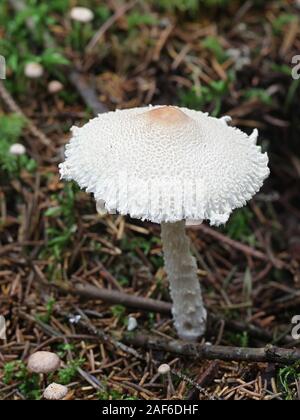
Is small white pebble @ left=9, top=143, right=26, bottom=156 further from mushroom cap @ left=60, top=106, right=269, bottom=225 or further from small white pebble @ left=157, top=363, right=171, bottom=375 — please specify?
small white pebble @ left=157, top=363, right=171, bottom=375

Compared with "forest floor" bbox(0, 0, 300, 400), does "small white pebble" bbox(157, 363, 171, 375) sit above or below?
below

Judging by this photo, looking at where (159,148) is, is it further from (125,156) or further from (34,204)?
(34,204)

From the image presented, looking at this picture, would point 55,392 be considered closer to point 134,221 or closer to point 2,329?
point 2,329

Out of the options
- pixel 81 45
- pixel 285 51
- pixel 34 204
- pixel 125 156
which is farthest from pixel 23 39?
pixel 125 156

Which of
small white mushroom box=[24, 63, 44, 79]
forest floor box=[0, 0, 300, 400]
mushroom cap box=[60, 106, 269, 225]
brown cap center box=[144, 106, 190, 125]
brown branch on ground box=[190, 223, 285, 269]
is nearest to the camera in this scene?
mushroom cap box=[60, 106, 269, 225]

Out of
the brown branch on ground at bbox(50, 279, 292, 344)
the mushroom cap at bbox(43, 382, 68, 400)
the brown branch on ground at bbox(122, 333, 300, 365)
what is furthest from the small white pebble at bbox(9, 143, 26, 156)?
the mushroom cap at bbox(43, 382, 68, 400)

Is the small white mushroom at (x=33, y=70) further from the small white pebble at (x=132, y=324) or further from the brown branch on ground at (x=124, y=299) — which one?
the small white pebble at (x=132, y=324)

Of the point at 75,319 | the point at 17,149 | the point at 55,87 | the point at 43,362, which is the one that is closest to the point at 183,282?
the point at 75,319
